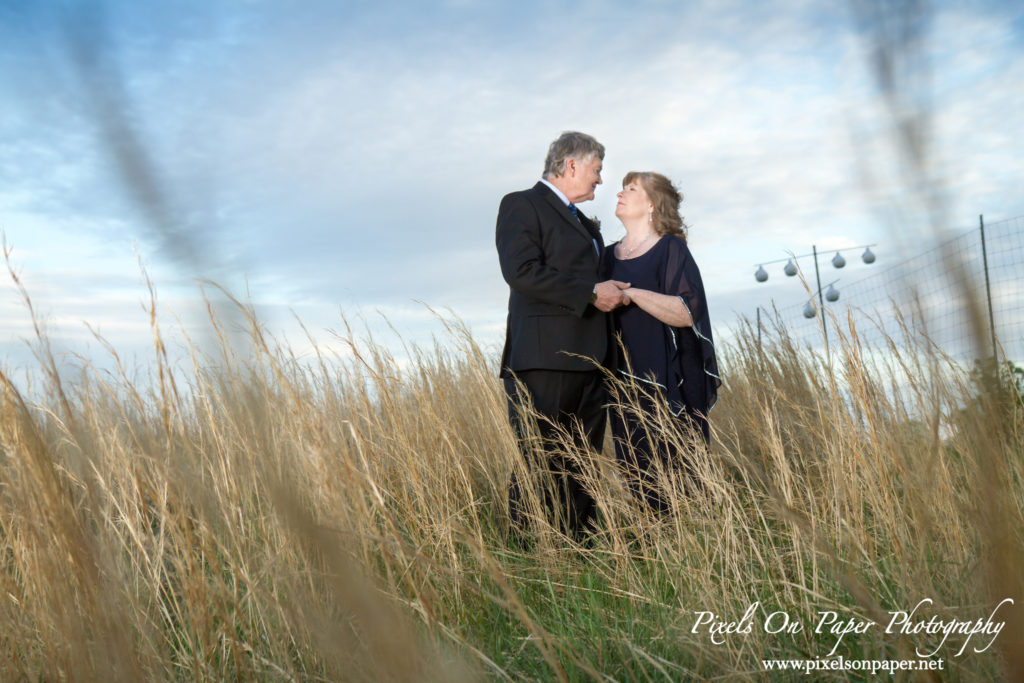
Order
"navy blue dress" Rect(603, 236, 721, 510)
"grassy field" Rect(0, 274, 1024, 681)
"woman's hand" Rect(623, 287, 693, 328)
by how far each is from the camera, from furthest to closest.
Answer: "navy blue dress" Rect(603, 236, 721, 510) → "woman's hand" Rect(623, 287, 693, 328) → "grassy field" Rect(0, 274, 1024, 681)

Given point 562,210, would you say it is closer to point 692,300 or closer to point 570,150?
point 570,150

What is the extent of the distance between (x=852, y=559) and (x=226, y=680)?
178 centimetres

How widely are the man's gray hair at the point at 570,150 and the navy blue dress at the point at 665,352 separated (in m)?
0.55

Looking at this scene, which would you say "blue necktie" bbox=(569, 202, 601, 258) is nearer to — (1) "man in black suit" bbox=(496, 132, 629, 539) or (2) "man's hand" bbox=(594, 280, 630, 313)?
(1) "man in black suit" bbox=(496, 132, 629, 539)

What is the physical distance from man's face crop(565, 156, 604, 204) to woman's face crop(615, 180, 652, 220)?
304 mm

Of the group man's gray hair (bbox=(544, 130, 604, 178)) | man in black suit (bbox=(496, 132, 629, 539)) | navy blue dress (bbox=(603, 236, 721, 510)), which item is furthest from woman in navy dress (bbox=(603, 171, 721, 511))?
man's gray hair (bbox=(544, 130, 604, 178))

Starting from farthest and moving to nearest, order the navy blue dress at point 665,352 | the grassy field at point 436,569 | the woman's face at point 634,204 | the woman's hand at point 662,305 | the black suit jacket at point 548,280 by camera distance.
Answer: the woman's face at point 634,204 < the navy blue dress at point 665,352 < the woman's hand at point 662,305 < the black suit jacket at point 548,280 < the grassy field at point 436,569

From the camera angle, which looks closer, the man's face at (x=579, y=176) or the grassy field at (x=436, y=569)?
the grassy field at (x=436, y=569)

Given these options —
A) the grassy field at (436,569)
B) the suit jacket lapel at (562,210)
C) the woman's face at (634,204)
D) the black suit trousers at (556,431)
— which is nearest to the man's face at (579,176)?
the suit jacket lapel at (562,210)

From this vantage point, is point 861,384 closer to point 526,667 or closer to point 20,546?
point 526,667

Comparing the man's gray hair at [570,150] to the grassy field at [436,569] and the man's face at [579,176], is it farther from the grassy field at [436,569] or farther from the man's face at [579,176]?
the grassy field at [436,569]

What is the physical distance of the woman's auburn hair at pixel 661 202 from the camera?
3648mm

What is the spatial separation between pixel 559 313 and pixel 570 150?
→ 0.79m

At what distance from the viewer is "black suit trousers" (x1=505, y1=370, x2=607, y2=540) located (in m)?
3.29
